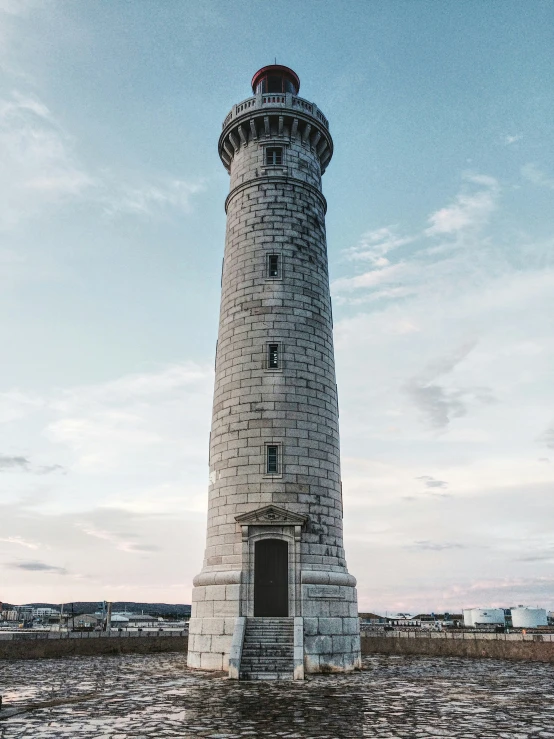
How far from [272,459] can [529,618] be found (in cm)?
3697

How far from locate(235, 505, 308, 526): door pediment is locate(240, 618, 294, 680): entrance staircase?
318 centimetres

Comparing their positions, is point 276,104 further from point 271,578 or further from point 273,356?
point 271,578

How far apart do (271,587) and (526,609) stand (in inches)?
1452

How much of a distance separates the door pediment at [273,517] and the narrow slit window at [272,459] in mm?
1440

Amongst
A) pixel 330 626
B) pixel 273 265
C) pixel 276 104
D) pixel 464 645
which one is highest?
pixel 276 104

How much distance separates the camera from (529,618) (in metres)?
48.9

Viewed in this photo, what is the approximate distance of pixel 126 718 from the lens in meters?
11.8

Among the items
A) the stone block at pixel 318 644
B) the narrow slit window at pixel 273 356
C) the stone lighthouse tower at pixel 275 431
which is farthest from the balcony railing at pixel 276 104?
the stone block at pixel 318 644

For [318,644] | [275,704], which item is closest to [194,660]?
[318,644]

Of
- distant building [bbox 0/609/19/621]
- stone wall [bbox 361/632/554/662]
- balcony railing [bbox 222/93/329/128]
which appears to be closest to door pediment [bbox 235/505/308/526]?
stone wall [bbox 361/632/554/662]

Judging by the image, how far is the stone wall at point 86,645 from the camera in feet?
88.1

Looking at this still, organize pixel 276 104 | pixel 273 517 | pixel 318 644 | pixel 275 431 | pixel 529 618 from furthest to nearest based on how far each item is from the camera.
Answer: pixel 529 618, pixel 276 104, pixel 275 431, pixel 273 517, pixel 318 644

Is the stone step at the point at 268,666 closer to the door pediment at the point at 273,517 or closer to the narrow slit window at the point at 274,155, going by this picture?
the door pediment at the point at 273,517

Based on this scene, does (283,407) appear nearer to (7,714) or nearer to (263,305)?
(263,305)
